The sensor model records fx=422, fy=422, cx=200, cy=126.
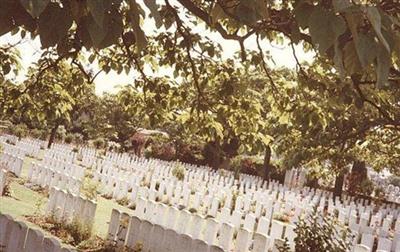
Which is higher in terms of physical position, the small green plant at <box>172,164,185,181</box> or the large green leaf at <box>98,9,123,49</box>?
the large green leaf at <box>98,9,123,49</box>

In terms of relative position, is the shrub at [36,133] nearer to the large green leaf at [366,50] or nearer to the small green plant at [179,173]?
the small green plant at [179,173]

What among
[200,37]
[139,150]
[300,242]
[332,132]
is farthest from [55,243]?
[139,150]

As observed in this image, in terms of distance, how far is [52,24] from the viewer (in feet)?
4.35

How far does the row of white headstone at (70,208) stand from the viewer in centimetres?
715

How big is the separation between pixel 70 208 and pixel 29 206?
7.17ft

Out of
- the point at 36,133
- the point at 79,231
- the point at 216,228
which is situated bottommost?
the point at 79,231

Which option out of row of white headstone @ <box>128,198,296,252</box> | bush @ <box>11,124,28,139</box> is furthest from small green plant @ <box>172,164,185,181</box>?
bush @ <box>11,124,28,139</box>

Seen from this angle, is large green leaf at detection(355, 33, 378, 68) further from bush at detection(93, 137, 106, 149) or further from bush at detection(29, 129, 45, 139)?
bush at detection(29, 129, 45, 139)

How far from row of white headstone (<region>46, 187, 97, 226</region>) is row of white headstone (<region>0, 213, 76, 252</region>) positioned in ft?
10.4

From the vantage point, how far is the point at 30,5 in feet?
3.15

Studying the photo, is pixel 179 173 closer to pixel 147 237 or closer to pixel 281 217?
pixel 281 217

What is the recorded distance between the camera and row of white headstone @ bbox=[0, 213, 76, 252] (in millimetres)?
3386

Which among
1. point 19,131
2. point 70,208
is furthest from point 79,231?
point 19,131

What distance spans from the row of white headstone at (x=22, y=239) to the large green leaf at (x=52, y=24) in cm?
233
